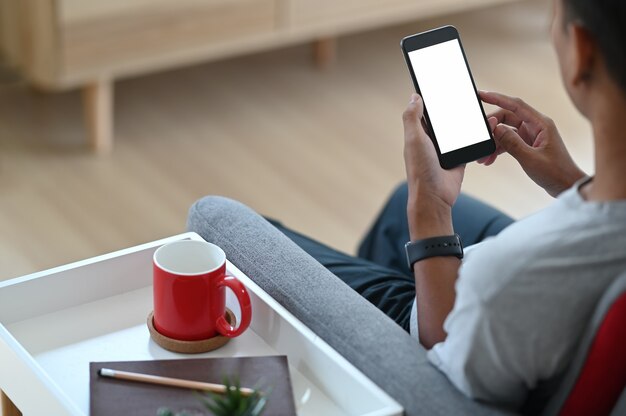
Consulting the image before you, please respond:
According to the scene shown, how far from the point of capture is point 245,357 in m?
1.31

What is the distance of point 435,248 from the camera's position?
1313 millimetres

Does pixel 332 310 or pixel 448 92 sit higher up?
pixel 448 92

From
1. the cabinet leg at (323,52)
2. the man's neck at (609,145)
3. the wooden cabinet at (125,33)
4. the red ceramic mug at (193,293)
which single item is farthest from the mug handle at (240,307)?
the cabinet leg at (323,52)

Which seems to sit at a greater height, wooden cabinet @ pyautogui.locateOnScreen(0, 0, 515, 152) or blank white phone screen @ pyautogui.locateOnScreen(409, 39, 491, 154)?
blank white phone screen @ pyautogui.locateOnScreen(409, 39, 491, 154)

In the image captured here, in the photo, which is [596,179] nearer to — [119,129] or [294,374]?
[294,374]

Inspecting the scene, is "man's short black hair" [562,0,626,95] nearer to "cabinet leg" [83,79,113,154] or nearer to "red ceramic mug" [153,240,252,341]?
"red ceramic mug" [153,240,252,341]

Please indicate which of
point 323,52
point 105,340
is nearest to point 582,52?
point 105,340

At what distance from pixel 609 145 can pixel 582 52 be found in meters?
0.10

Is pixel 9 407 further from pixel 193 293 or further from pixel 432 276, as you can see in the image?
pixel 432 276

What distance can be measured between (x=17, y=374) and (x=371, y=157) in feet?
6.13

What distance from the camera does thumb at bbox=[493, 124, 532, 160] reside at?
4.79ft

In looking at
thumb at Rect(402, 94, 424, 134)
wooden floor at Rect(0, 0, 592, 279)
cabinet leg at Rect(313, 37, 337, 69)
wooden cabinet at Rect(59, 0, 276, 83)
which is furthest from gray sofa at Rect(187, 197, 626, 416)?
cabinet leg at Rect(313, 37, 337, 69)

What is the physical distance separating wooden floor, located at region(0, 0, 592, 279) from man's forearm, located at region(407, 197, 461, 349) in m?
1.33

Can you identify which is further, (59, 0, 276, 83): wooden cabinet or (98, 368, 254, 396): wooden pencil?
(59, 0, 276, 83): wooden cabinet
